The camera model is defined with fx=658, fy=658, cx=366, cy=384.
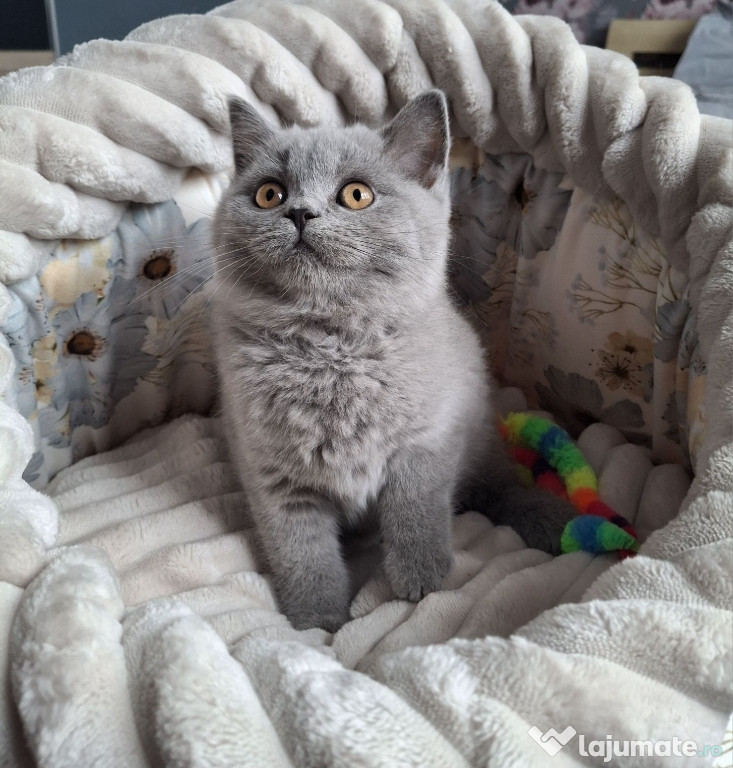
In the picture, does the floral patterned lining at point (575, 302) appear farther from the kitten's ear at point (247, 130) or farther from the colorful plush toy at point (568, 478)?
the kitten's ear at point (247, 130)

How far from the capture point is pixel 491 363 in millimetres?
1682

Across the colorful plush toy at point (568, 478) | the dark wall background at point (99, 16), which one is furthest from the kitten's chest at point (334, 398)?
the dark wall background at point (99, 16)

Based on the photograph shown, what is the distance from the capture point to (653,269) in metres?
1.25

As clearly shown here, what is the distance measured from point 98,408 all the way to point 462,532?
2.57 feet

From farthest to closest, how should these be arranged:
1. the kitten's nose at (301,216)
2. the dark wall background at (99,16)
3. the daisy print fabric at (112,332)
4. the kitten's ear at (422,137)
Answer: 1. the dark wall background at (99,16)
2. the daisy print fabric at (112,332)
3. the kitten's ear at (422,137)
4. the kitten's nose at (301,216)

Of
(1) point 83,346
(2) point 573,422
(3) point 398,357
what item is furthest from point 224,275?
(2) point 573,422

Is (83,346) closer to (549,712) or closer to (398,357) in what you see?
(398,357)

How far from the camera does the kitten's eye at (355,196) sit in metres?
0.95

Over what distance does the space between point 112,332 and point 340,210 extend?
0.64m

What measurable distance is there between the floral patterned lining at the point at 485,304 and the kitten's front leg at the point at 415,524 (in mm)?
437

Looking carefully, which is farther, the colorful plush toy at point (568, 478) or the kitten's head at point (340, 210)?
the colorful plush toy at point (568, 478)

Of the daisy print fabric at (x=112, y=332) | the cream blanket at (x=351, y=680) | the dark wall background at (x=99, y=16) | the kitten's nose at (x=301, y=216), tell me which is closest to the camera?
the cream blanket at (x=351, y=680)

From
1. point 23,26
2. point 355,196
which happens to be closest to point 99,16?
point 23,26

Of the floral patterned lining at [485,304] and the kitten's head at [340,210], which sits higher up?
Result: the kitten's head at [340,210]
